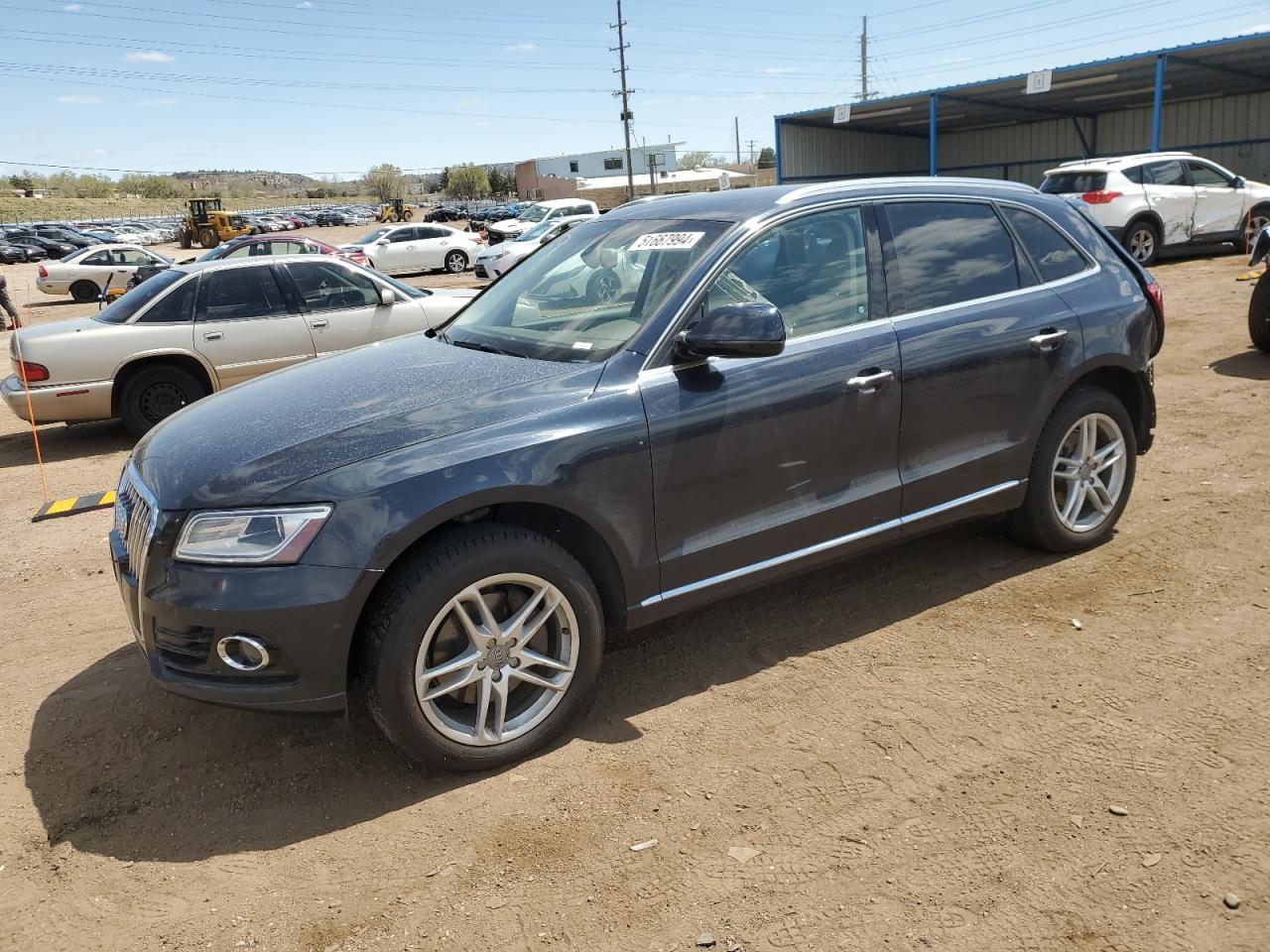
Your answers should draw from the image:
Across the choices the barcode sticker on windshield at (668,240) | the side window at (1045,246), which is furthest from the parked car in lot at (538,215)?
the barcode sticker on windshield at (668,240)

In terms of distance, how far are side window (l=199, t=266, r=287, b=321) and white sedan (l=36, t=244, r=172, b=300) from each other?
18405 mm

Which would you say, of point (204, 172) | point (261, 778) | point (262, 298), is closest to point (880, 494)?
point (261, 778)

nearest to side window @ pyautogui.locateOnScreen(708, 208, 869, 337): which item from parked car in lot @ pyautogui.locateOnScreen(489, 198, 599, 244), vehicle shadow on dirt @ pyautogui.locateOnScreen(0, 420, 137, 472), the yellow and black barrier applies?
the yellow and black barrier

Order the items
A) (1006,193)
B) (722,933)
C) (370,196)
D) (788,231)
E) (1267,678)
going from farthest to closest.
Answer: (370,196)
(1006,193)
(788,231)
(1267,678)
(722,933)

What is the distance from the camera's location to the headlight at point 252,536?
284 cm

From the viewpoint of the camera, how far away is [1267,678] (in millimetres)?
3543

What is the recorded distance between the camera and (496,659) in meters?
3.12

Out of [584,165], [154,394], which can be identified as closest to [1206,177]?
[154,394]

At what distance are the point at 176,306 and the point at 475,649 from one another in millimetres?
6849

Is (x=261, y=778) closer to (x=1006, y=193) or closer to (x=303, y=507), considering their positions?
(x=303, y=507)

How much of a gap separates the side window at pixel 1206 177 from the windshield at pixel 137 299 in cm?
1535

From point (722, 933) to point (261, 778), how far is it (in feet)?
5.53

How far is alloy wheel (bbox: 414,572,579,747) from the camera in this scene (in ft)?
9.96

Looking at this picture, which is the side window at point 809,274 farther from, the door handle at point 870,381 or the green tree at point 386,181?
the green tree at point 386,181
